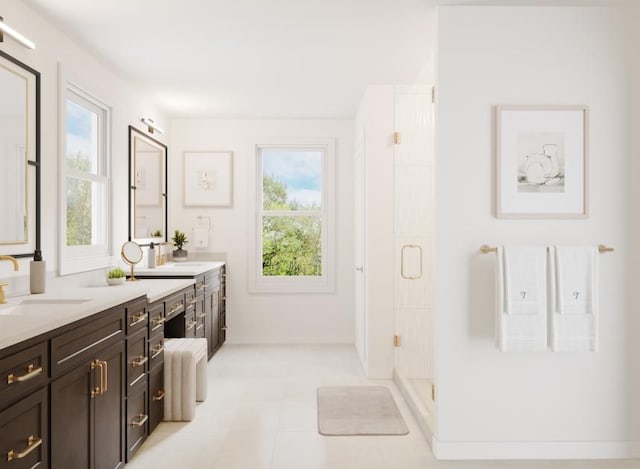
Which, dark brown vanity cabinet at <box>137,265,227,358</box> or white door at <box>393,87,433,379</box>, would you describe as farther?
white door at <box>393,87,433,379</box>

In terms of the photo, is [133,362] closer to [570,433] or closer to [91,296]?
[91,296]

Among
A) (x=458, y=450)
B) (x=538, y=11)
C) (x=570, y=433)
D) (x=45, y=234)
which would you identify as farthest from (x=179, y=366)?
(x=538, y=11)

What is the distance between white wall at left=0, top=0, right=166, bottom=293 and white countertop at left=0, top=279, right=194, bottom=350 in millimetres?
279

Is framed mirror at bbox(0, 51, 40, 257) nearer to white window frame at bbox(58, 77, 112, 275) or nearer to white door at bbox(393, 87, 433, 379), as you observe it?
white window frame at bbox(58, 77, 112, 275)

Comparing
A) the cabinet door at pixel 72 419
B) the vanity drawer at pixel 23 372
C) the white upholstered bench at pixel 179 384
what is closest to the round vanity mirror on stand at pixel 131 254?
the white upholstered bench at pixel 179 384

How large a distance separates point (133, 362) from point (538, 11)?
9.56ft

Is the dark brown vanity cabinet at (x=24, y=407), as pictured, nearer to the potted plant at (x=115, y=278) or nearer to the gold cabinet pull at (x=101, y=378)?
the gold cabinet pull at (x=101, y=378)

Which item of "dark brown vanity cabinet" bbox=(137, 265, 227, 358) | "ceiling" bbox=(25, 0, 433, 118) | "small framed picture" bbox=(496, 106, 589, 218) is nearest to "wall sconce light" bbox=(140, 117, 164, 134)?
"ceiling" bbox=(25, 0, 433, 118)

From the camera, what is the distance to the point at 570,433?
2875 mm

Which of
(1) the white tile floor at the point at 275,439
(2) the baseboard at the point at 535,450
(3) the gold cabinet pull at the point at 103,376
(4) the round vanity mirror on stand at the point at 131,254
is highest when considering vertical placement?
(4) the round vanity mirror on stand at the point at 131,254

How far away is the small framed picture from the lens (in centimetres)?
287

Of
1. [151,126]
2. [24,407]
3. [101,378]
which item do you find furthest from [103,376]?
[151,126]

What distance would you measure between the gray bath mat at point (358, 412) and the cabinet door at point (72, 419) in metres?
1.46

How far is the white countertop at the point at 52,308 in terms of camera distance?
1.78m
